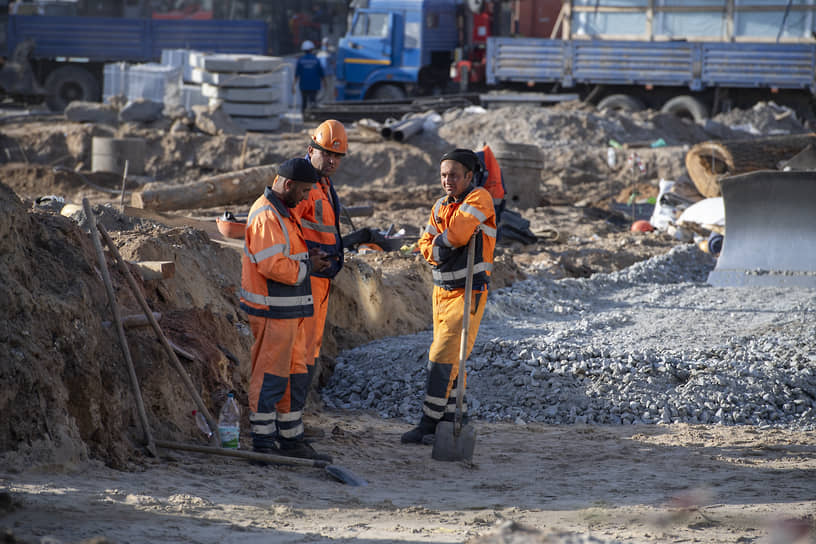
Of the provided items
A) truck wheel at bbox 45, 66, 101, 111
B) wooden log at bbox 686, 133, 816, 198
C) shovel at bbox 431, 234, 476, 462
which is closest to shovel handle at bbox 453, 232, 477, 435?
shovel at bbox 431, 234, 476, 462

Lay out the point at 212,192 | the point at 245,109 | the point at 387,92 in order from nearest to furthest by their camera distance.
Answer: the point at 212,192, the point at 245,109, the point at 387,92

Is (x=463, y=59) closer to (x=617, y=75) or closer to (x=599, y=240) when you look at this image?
(x=617, y=75)

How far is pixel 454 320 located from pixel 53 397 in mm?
2341

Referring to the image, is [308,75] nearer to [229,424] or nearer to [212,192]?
[212,192]

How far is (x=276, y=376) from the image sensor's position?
5023 mm

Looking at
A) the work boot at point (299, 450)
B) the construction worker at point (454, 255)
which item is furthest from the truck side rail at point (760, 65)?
the work boot at point (299, 450)

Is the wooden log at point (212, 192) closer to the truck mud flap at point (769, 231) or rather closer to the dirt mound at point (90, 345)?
the dirt mound at point (90, 345)

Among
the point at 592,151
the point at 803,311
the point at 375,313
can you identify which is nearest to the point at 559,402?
the point at 375,313

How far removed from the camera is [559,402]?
6.89m

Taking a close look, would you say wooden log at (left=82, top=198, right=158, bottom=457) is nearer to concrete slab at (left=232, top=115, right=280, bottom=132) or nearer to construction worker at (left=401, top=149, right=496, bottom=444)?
construction worker at (left=401, top=149, right=496, bottom=444)

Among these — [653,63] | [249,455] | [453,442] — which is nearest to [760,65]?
[653,63]

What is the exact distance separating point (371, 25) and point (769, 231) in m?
15.6

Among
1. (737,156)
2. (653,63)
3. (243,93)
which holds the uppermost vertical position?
(653,63)

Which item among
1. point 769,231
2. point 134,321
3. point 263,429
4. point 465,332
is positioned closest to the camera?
point 263,429
